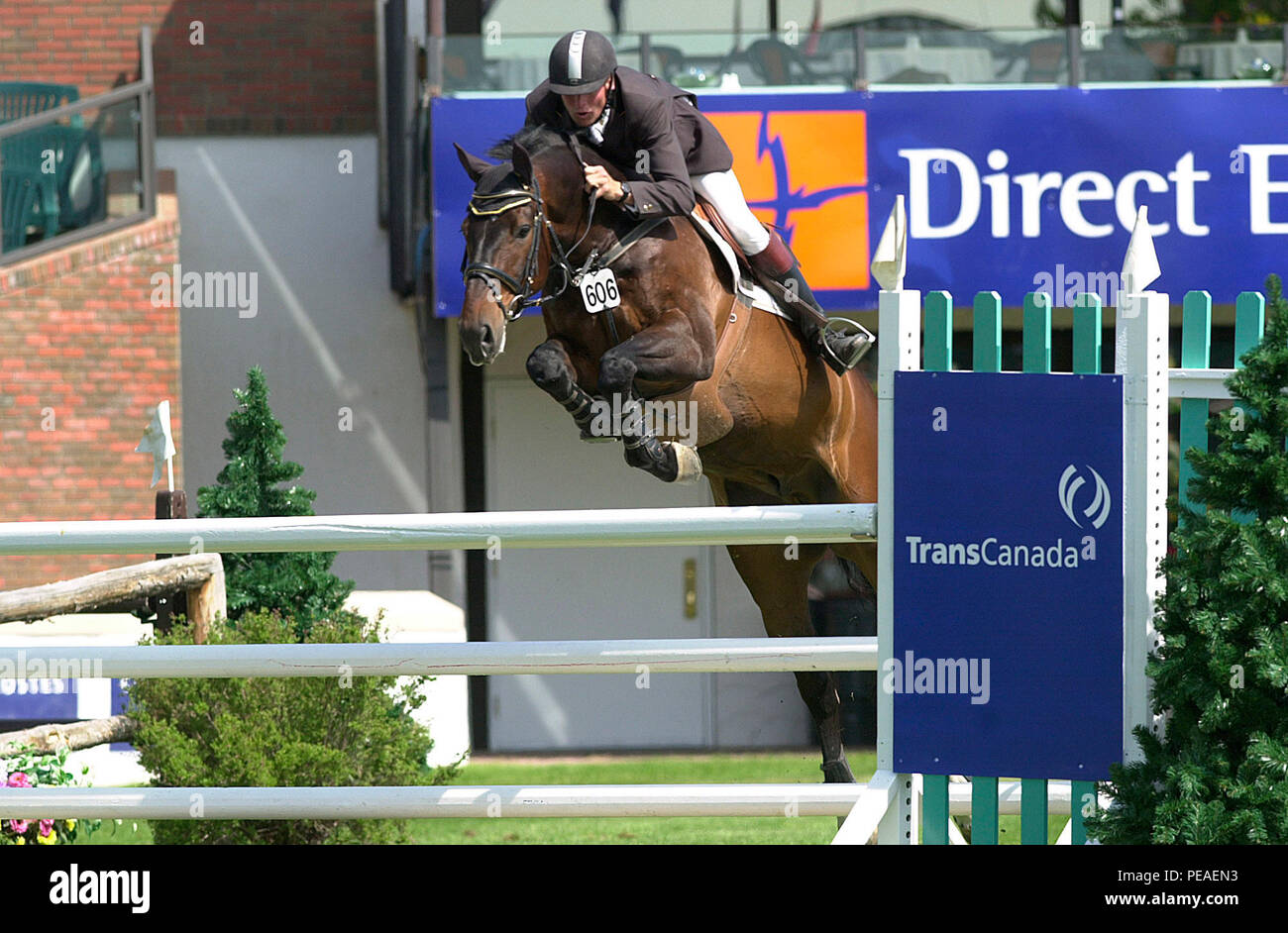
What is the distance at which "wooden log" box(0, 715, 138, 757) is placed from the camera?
6.01 m

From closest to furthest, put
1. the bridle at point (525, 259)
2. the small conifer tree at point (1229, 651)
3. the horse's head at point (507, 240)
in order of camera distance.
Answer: the small conifer tree at point (1229, 651) → the horse's head at point (507, 240) → the bridle at point (525, 259)

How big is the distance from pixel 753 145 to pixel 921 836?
6489mm

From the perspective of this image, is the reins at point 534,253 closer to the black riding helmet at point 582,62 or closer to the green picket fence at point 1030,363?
the black riding helmet at point 582,62

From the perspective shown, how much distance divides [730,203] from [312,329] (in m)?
6.19

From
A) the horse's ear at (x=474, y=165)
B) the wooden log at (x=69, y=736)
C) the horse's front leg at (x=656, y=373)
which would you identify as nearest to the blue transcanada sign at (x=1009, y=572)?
the horse's front leg at (x=656, y=373)

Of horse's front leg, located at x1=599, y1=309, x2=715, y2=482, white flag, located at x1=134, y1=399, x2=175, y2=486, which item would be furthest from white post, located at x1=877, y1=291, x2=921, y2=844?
white flag, located at x1=134, y1=399, x2=175, y2=486

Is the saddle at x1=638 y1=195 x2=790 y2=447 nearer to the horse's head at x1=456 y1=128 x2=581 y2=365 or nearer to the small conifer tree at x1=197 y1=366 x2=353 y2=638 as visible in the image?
the horse's head at x1=456 y1=128 x2=581 y2=365

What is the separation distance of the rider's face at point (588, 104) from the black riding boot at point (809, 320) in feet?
2.96

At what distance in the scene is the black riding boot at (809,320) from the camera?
558cm
